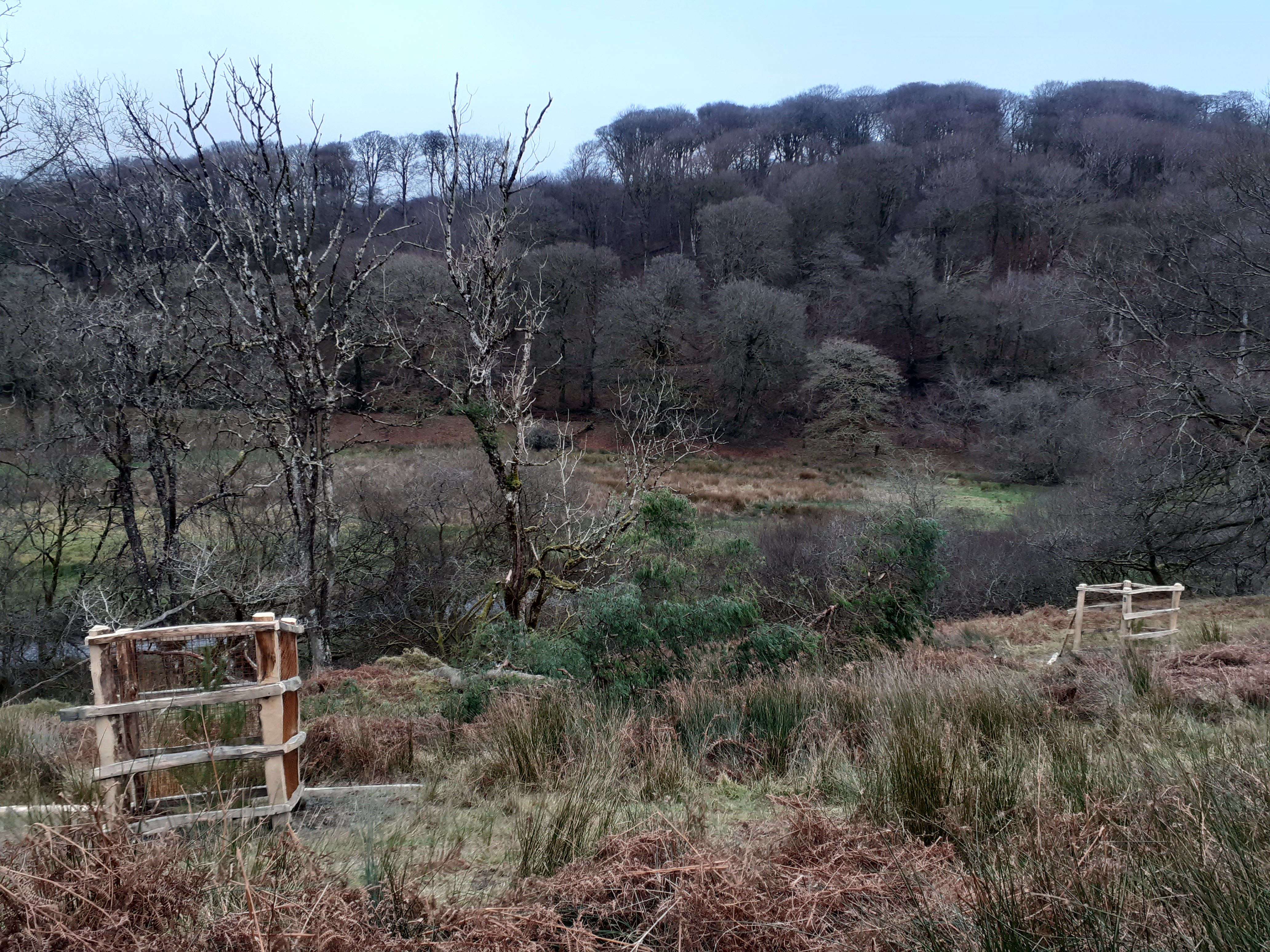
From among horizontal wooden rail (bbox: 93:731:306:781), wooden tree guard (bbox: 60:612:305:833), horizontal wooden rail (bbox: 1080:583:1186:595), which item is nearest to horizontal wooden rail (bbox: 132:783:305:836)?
wooden tree guard (bbox: 60:612:305:833)

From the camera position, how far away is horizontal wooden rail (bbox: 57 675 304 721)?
4.44 metres

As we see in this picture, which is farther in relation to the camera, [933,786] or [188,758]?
[188,758]

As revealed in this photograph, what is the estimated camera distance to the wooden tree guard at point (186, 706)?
444 centimetres

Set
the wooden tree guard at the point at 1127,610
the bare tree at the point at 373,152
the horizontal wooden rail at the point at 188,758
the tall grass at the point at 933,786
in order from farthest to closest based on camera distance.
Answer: the bare tree at the point at 373,152
the wooden tree guard at the point at 1127,610
the horizontal wooden rail at the point at 188,758
the tall grass at the point at 933,786

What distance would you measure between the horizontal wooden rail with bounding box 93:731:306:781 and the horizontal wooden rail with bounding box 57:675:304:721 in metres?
0.28

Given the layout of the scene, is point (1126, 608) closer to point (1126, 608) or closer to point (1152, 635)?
point (1126, 608)

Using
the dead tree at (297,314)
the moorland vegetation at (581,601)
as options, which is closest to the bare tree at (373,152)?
the moorland vegetation at (581,601)

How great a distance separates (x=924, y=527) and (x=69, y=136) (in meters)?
15.4

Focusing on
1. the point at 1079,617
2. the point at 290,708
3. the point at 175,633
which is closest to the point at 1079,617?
the point at 1079,617

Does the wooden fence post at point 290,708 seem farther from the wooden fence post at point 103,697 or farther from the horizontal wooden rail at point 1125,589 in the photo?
the horizontal wooden rail at point 1125,589

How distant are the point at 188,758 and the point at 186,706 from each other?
2.62ft

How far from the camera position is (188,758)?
4516 millimetres

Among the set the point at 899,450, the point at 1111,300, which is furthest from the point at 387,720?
the point at 899,450

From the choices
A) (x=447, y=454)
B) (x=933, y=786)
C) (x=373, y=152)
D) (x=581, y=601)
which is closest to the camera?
(x=933, y=786)
